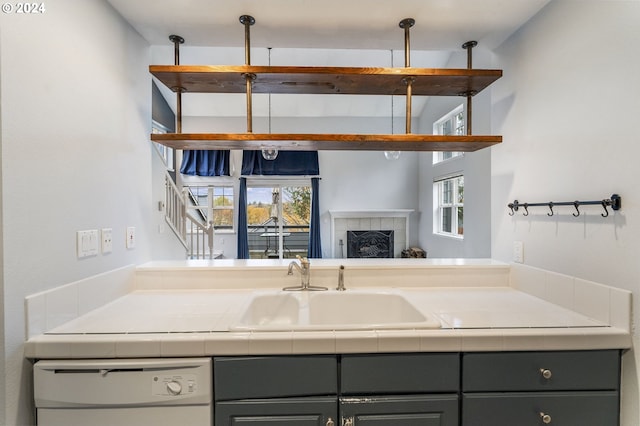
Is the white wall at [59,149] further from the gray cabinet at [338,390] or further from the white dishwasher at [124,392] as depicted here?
the gray cabinet at [338,390]

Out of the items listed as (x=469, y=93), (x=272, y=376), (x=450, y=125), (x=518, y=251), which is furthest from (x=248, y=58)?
(x=450, y=125)

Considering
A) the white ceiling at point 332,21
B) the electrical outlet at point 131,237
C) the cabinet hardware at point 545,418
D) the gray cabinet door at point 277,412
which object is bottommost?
the cabinet hardware at point 545,418

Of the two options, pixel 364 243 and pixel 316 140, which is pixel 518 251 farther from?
pixel 364 243

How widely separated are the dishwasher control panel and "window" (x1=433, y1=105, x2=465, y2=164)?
164 inches

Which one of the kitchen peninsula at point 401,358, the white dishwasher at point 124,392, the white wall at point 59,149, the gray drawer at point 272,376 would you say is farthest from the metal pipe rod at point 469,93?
the white wall at point 59,149

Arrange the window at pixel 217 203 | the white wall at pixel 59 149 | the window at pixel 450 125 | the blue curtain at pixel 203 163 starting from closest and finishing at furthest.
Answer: the white wall at pixel 59 149, the window at pixel 450 125, the blue curtain at pixel 203 163, the window at pixel 217 203

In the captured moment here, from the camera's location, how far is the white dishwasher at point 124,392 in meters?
1.04

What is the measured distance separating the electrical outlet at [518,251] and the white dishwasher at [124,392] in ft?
5.43

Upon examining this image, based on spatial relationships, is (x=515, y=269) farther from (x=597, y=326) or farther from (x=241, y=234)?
(x=241, y=234)

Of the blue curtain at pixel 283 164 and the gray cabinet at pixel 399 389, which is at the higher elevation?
the blue curtain at pixel 283 164

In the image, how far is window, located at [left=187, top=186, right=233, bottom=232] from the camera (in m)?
5.74

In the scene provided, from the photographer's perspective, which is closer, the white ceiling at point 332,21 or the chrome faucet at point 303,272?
the white ceiling at point 332,21

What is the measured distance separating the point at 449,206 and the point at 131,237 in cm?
448

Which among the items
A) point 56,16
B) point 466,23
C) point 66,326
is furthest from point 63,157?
point 466,23
